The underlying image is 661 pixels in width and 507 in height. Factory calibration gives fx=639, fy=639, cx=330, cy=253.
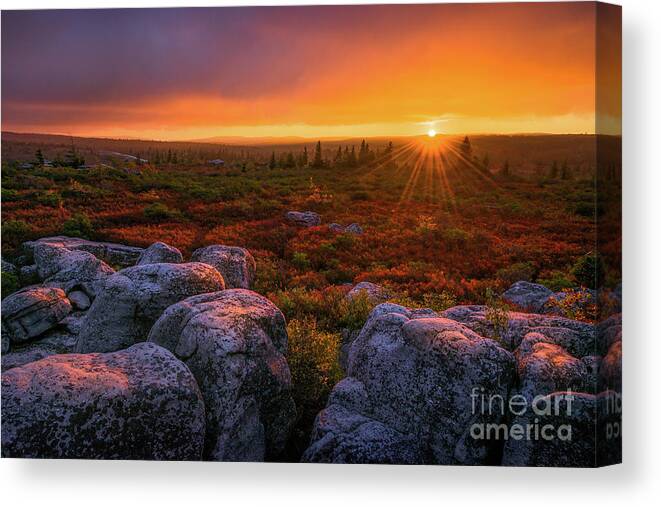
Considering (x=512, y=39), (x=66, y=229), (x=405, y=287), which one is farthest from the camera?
(x=66, y=229)

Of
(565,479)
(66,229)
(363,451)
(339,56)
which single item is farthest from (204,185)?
(565,479)

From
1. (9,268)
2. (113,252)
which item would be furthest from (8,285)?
(113,252)

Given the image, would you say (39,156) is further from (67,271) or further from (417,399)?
(417,399)

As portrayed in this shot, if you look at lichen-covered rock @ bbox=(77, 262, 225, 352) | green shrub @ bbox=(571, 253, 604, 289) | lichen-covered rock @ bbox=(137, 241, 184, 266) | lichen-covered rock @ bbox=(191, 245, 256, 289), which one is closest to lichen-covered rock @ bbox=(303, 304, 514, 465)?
green shrub @ bbox=(571, 253, 604, 289)

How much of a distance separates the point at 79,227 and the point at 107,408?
4.51 metres

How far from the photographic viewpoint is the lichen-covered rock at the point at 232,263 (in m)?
11.8

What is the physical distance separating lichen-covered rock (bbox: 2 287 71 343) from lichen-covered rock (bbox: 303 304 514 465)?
5.29m

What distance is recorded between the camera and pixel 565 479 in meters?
9.88

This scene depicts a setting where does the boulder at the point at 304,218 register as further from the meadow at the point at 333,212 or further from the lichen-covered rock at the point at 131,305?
the lichen-covered rock at the point at 131,305

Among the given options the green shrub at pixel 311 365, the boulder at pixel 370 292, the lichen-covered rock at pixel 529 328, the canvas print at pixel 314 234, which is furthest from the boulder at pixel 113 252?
the lichen-covered rock at pixel 529 328

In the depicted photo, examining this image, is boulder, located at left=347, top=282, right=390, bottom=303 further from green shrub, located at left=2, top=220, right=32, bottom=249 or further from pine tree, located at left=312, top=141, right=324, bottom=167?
green shrub, located at left=2, top=220, right=32, bottom=249

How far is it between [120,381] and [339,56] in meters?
6.51

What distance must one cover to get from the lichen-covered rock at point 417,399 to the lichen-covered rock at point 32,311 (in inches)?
208

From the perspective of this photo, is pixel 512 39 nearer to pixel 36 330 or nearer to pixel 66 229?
pixel 66 229
